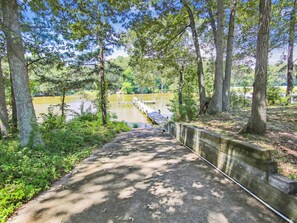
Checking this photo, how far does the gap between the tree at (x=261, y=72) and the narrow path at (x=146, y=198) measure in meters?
1.44

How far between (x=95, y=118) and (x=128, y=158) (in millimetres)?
7051

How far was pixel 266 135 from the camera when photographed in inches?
150

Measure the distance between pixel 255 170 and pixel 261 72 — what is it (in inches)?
86.8

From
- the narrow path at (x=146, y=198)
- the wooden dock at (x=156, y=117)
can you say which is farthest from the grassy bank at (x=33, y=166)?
the wooden dock at (x=156, y=117)

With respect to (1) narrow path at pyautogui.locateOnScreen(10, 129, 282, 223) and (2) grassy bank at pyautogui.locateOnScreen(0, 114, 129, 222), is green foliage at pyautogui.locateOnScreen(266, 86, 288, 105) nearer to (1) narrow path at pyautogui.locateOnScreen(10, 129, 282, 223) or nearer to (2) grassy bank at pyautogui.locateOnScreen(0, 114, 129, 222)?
(1) narrow path at pyautogui.locateOnScreen(10, 129, 282, 223)

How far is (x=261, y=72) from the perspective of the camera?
371 cm

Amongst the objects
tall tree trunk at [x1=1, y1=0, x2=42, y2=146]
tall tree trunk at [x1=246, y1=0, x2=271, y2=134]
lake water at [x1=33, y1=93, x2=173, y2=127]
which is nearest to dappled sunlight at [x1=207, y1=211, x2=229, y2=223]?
tall tree trunk at [x1=246, y1=0, x2=271, y2=134]

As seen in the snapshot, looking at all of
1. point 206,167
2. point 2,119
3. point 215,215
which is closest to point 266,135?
point 206,167

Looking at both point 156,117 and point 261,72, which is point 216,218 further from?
point 156,117

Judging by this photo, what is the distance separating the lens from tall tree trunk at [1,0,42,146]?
159 inches

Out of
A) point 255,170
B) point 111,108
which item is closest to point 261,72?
point 255,170

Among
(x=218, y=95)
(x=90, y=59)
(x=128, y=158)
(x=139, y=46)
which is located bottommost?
(x=128, y=158)

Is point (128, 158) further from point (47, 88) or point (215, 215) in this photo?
point (47, 88)

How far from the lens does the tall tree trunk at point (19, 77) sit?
4.03 m
